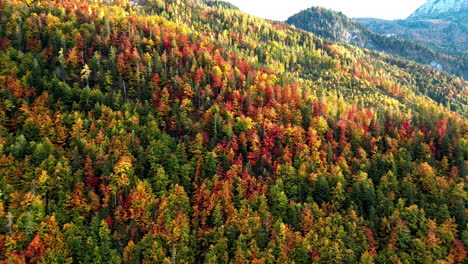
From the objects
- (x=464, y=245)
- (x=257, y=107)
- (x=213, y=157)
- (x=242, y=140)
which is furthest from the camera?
(x=257, y=107)

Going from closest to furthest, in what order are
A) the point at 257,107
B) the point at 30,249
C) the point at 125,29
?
the point at 30,249
the point at 257,107
the point at 125,29

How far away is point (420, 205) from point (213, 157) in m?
70.9

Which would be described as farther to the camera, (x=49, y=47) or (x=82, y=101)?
(x=49, y=47)

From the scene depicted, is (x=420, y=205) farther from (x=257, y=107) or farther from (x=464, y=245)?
(x=257, y=107)

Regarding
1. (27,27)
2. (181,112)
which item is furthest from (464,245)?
(27,27)

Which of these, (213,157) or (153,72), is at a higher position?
(153,72)

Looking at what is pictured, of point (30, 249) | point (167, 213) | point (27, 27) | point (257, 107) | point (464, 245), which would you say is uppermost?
point (27, 27)

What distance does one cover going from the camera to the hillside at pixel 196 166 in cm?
8494

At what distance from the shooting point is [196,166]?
10775 centimetres

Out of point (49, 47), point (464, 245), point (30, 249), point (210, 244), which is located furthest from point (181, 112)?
point (464, 245)

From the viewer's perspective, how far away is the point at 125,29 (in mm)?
164625

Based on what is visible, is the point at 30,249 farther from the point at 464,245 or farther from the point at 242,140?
the point at 464,245

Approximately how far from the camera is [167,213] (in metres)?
90.6

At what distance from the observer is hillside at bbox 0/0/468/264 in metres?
84.9
